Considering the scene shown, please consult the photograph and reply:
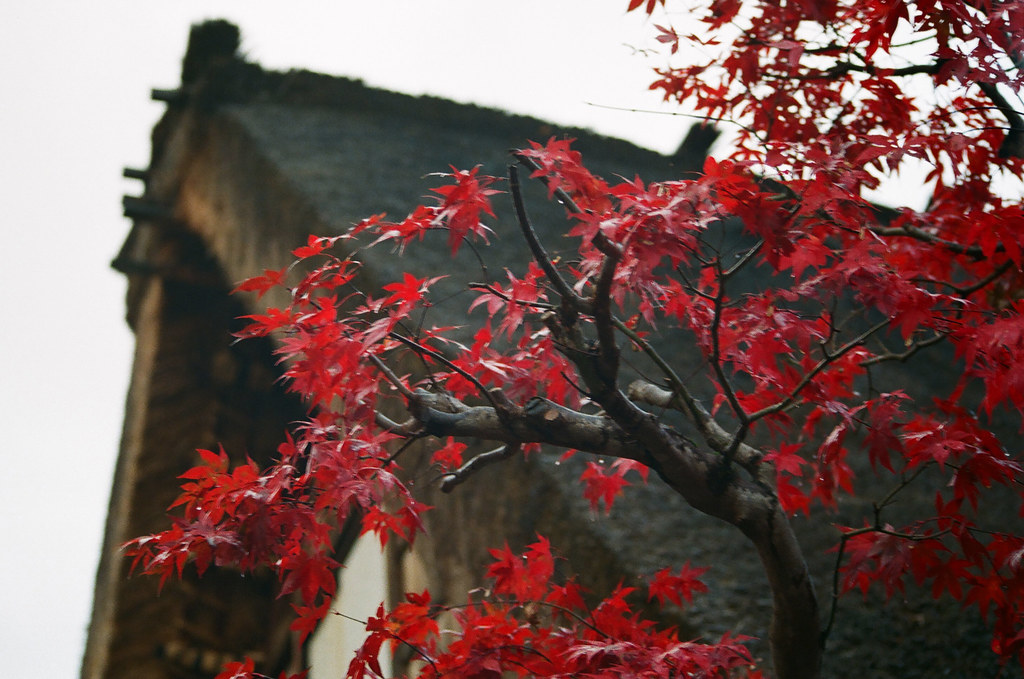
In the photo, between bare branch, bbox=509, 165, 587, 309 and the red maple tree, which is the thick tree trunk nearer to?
the red maple tree

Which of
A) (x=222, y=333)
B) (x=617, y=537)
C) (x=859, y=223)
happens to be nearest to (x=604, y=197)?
(x=859, y=223)

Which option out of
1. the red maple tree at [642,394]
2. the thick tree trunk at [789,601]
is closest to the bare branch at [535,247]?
the red maple tree at [642,394]

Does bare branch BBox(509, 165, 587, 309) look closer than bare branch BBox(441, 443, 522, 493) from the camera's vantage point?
Yes

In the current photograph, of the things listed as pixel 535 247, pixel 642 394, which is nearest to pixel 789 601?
pixel 642 394

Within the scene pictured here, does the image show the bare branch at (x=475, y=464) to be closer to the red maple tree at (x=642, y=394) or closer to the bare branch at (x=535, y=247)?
the red maple tree at (x=642, y=394)

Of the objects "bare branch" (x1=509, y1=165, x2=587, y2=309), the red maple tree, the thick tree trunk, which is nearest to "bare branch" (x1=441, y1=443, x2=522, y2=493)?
the red maple tree

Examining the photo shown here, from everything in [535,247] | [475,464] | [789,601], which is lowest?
[789,601]

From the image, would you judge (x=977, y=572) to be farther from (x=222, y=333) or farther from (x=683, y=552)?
(x=222, y=333)

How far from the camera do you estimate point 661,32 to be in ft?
7.21

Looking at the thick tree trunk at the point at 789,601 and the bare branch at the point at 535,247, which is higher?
the bare branch at the point at 535,247

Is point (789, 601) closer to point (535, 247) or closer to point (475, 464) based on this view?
point (475, 464)

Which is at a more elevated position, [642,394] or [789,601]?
[642,394]

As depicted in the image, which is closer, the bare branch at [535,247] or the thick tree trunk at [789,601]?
the bare branch at [535,247]

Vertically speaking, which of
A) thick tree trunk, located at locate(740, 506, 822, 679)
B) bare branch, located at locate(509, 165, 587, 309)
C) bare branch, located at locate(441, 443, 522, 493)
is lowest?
thick tree trunk, located at locate(740, 506, 822, 679)
